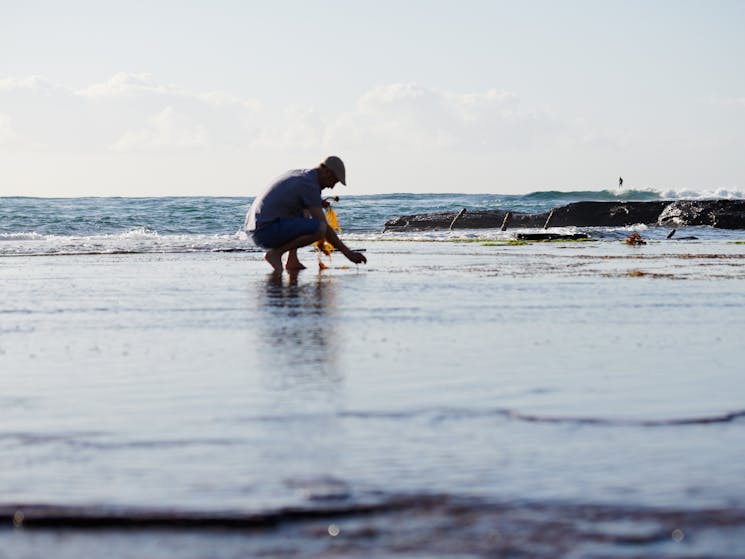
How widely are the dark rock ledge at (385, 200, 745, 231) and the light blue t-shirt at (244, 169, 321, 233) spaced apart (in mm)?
24831

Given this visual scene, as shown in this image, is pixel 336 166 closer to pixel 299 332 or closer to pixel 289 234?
pixel 289 234

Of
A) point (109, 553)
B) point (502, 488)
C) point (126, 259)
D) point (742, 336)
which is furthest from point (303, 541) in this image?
point (126, 259)

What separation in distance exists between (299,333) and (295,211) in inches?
209

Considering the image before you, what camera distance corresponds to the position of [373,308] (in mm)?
8328

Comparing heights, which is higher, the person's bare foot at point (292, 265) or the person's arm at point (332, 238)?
the person's arm at point (332, 238)

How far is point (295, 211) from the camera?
471 inches

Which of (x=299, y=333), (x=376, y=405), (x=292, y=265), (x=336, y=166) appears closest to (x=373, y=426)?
(x=376, y=405)

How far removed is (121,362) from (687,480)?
320 centimetres

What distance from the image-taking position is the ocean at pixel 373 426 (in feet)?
9.01

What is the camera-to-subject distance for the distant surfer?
11.7m

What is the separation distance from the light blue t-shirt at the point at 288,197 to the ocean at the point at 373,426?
2.66 m

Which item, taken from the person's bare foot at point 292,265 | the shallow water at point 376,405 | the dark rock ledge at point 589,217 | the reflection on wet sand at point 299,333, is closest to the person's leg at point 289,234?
the person's bare foot at point 292,265

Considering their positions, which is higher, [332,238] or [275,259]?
[332,238]

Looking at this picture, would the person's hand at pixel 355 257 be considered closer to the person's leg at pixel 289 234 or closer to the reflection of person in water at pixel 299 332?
the person's leg at pixel 289 234
